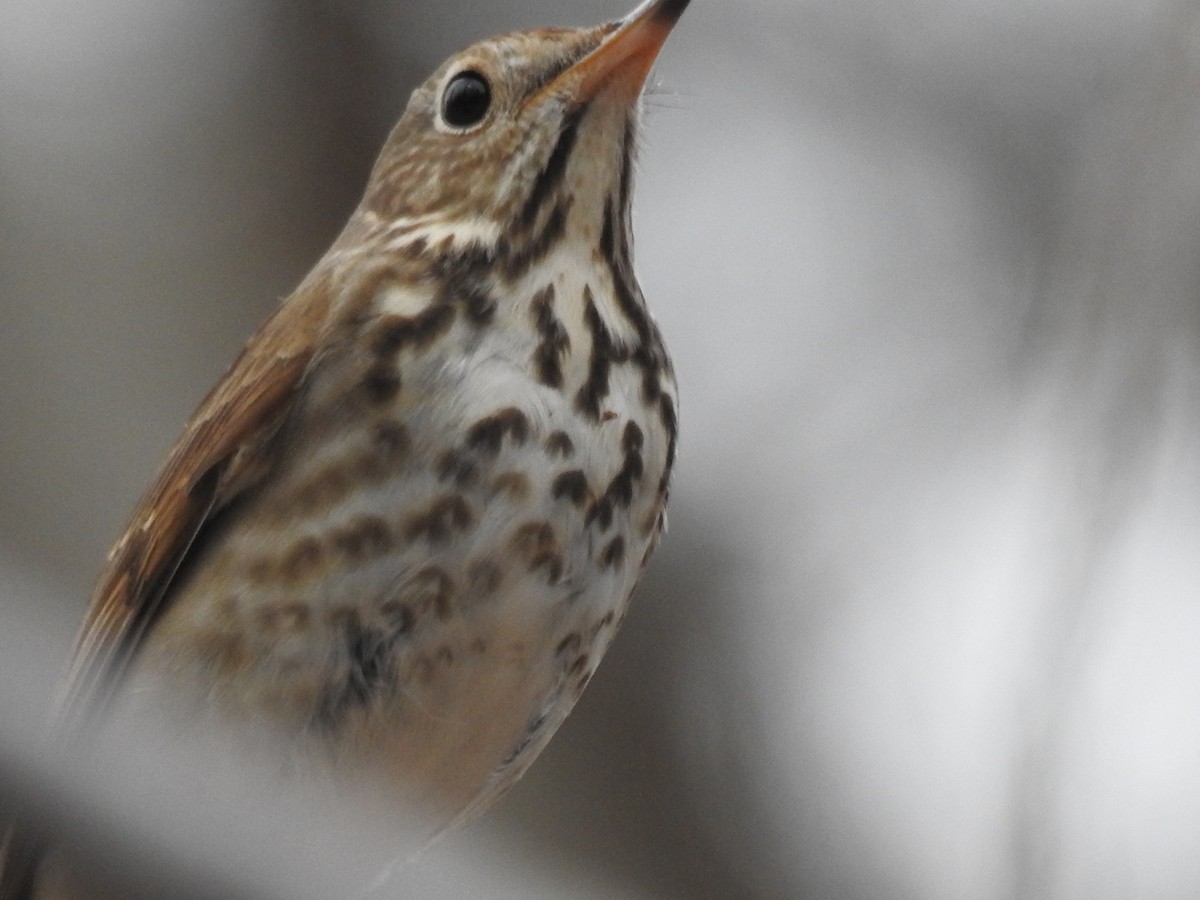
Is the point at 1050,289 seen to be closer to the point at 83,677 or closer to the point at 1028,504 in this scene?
the point at 1028,504

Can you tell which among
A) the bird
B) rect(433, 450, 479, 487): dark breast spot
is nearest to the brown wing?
the bird

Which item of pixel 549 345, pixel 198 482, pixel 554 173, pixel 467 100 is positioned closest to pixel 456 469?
pixel 549 345

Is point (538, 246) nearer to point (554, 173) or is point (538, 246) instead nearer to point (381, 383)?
point (554, 173)

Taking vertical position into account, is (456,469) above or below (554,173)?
below

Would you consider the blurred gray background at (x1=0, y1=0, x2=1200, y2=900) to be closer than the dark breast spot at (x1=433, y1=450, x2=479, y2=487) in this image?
Yes

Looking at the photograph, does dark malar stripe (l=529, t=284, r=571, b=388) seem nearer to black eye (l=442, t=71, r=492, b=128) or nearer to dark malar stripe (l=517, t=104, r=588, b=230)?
dark malar stripe (l=517, t=104, r=588, b=230)

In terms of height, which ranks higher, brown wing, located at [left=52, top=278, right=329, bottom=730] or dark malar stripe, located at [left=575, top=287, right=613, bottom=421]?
dark malar stripe, located at [left=575, top=287, right=613, bottom=421]

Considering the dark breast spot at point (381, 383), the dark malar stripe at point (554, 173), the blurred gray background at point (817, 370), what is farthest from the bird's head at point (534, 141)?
the dark breast spot at point (381, 383)

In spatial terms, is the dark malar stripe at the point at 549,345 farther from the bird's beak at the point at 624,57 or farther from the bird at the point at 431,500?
the bird's beak at the point at 624,57
